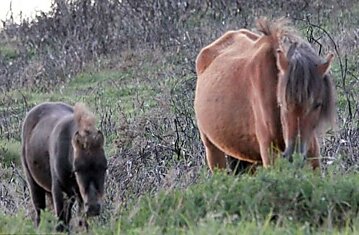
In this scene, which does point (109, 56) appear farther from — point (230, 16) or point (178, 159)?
point (178, 159)

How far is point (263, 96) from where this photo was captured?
8227 mm

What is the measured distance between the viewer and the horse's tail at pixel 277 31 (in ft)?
27.4

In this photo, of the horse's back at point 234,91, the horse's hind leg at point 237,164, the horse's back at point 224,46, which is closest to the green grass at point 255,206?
the horse's back at point 234,91

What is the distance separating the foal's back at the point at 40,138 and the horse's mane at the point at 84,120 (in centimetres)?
49

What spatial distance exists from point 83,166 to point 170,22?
1288cm

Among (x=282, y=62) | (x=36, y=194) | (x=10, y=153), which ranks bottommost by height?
(x=10, y=153)

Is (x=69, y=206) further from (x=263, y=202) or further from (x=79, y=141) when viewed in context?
(x=263, y=202)

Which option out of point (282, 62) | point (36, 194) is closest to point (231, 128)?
point (282, 62)

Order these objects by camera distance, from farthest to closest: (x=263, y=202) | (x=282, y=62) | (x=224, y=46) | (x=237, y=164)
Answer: (x=224, y=46) → (x=237, y=164) → (x=282, y=62) → (x=263, y=202)

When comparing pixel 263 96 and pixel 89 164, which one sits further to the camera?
pixel 263 96

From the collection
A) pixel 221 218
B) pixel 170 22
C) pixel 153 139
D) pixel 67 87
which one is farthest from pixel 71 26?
pixel 221 218

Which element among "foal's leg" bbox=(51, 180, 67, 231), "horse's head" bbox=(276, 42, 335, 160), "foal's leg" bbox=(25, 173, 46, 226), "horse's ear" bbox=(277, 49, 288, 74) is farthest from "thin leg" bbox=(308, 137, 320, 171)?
"foal's leg" bbox=(25, 173, 46, 226)

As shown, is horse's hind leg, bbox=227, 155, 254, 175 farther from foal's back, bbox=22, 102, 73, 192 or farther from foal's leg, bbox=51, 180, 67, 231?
foal's leg, bbox=51, 180, 67, 231

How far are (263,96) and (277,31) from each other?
2.18ft
